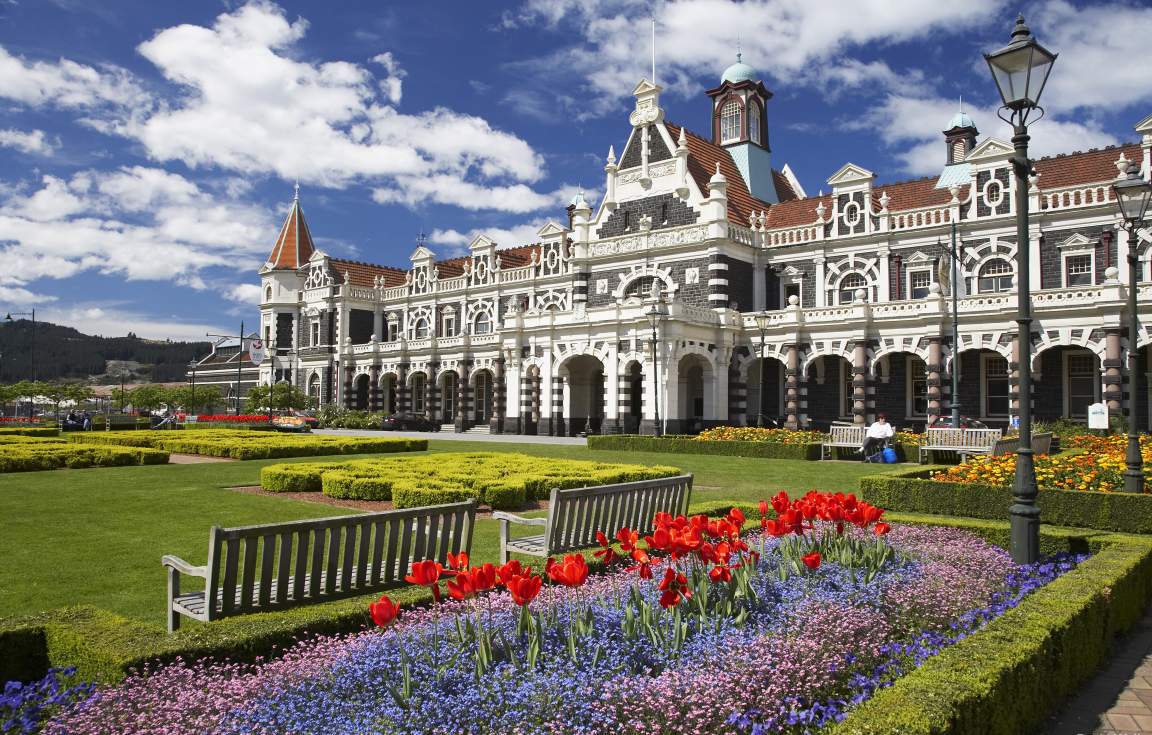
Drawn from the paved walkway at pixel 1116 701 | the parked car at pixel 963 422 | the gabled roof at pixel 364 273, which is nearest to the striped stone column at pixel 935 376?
the parked car at pixel 963 422

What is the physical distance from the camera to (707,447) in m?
27.2

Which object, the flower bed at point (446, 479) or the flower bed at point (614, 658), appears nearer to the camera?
the flower bed at point (614, 658)

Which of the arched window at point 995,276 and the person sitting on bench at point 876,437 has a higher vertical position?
the arched window at point 995,276

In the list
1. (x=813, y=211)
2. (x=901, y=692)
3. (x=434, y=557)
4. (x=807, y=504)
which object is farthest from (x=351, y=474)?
(x=813, y=211)

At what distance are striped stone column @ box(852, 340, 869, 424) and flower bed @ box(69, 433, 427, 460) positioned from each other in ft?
63.2

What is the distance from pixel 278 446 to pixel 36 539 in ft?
48.9

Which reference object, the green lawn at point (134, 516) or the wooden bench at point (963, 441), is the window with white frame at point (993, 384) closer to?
the wooden bench at point (963, 441)

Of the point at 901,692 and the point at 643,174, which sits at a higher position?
the point at 643,174

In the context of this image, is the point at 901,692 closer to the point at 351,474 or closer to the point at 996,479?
the point at 996,479

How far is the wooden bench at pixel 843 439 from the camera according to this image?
81.9 ft

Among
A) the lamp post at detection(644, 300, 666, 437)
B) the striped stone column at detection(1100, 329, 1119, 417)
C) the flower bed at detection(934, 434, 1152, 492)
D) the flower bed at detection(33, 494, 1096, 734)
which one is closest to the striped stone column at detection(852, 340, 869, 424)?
the lamp post at detection(644, 300, 666, 437)

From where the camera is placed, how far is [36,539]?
10469 millimetres

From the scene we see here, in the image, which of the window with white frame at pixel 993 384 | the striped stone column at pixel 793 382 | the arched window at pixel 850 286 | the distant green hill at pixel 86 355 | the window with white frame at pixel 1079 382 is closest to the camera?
the window with white frame at pixel 1079 382

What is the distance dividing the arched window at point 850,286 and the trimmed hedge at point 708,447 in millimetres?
14872
